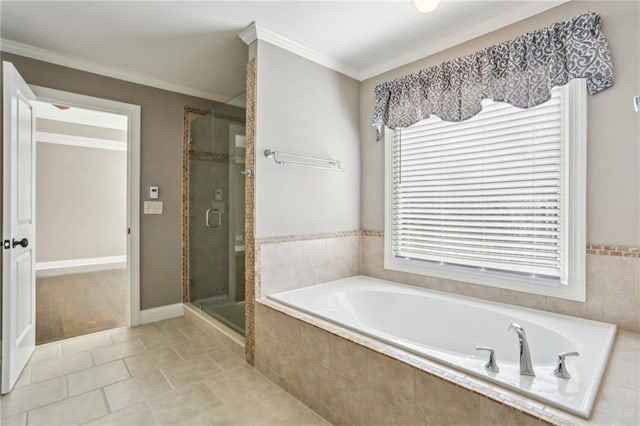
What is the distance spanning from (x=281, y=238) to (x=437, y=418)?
5.01 ft

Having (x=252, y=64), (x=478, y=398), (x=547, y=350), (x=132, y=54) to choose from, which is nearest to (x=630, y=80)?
(x=547, y=350)

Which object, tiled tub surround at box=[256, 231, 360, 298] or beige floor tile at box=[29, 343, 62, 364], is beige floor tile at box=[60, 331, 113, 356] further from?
tiled tub surround at box=[256, 231, 360, 298]

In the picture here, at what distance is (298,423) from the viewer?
1.73 meters

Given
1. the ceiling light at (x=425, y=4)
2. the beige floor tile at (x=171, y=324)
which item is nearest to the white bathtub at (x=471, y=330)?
the beige floor tile at (x=171, y=324)

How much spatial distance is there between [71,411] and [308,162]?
2.16 meters

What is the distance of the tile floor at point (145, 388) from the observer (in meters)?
1.77

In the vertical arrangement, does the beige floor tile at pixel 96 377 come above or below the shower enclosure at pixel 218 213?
below

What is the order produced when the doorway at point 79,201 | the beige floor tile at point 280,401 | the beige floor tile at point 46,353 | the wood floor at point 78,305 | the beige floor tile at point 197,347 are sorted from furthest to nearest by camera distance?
the doorway at point 79,201, the wood floor at point 78,305, the beige floor tile at point 197,347, the beige floor tile at point 46,353, the beige floor tile at point 280,401

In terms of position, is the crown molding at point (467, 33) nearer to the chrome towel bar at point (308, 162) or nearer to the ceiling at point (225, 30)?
the ceiling at point (225, 30)

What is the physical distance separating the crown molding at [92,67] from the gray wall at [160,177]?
0.16 feet

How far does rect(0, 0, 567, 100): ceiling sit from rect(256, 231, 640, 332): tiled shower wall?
4.95ft

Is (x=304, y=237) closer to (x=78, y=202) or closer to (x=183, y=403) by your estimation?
(x=183, y=403)

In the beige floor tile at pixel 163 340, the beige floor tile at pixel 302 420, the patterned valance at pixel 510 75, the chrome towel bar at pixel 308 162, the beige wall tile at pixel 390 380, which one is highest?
the patterned valance at pixel 510 75

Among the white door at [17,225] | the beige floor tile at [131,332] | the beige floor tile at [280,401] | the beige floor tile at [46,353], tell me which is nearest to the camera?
the beige floor tile at [280,401]
